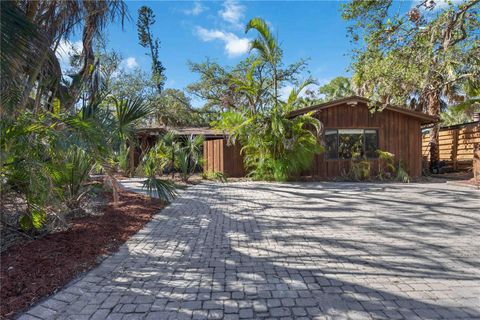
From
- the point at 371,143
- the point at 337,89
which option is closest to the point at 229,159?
the point at 371,143

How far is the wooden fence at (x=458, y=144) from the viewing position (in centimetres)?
1519

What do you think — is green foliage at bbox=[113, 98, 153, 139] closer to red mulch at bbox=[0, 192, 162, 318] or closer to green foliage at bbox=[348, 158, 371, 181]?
red mulch at bbox=[0, 192, 162, 318]

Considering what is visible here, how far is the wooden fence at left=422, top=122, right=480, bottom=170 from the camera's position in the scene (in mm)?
15188

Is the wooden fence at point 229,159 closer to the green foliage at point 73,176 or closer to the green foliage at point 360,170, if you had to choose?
the green foliage at point 360,170

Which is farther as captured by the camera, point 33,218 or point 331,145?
point 331,145

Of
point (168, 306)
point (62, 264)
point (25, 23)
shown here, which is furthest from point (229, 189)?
point (25, 23)

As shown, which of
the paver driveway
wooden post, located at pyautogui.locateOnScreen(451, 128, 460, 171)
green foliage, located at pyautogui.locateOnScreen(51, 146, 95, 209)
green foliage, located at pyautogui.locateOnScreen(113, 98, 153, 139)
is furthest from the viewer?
wooden post, located at pyautogui.locateOnScreen(451, 128, 460, 171)

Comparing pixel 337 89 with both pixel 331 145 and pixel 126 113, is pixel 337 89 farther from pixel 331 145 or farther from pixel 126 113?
pixel 126 113

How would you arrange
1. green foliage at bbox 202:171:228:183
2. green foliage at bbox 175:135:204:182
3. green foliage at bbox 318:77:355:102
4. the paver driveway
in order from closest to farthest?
the paver driveway → green foliage at bbox 175:135:204:182 → green foliage at bbox 202:171:228:183 → green foliage at bbox 318:77:355:102

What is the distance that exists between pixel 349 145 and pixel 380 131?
4.88 feet

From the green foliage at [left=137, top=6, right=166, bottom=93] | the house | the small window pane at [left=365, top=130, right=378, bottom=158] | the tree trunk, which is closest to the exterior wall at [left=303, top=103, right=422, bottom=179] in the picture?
the house

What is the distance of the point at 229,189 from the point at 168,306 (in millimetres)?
7928

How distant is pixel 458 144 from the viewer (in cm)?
1628

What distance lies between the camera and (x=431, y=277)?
349 cm
